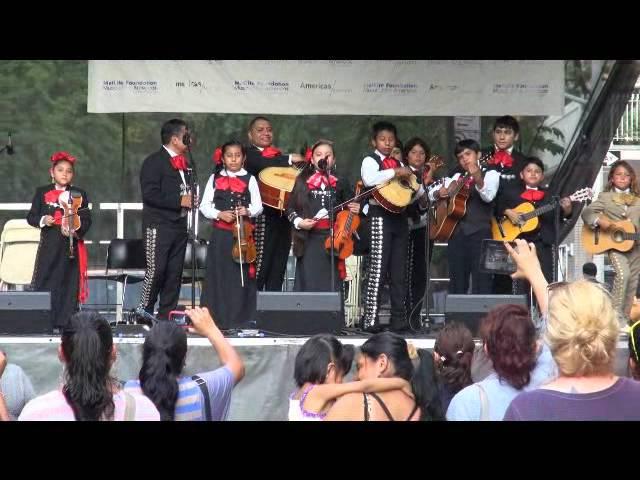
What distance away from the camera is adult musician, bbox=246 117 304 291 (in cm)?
995

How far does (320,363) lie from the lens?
196 inches

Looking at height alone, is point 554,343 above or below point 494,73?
below

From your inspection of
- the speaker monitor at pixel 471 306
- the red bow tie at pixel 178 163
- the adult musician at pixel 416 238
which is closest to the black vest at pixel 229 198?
the red bow tie at pixel 178 163

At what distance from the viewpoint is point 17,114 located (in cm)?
1152

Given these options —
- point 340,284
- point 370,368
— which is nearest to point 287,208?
point 340,284

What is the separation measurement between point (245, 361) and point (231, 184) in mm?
2132

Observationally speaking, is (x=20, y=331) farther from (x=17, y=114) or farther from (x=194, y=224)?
(x=17, y=114)

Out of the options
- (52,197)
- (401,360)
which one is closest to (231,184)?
(52,197)

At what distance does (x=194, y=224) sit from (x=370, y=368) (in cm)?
494

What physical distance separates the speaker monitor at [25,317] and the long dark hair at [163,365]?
3.56m

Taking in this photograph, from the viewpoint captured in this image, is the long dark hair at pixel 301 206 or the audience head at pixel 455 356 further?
the long dark hair at pixel 301 206

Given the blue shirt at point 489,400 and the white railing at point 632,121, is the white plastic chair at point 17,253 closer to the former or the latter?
the blue shirt at point 489,400

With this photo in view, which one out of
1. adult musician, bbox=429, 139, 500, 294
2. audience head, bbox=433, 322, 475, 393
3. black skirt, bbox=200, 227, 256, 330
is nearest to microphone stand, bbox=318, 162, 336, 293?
black skirt, bbox=200, 227, 256, 330

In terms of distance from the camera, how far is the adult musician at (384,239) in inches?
374
